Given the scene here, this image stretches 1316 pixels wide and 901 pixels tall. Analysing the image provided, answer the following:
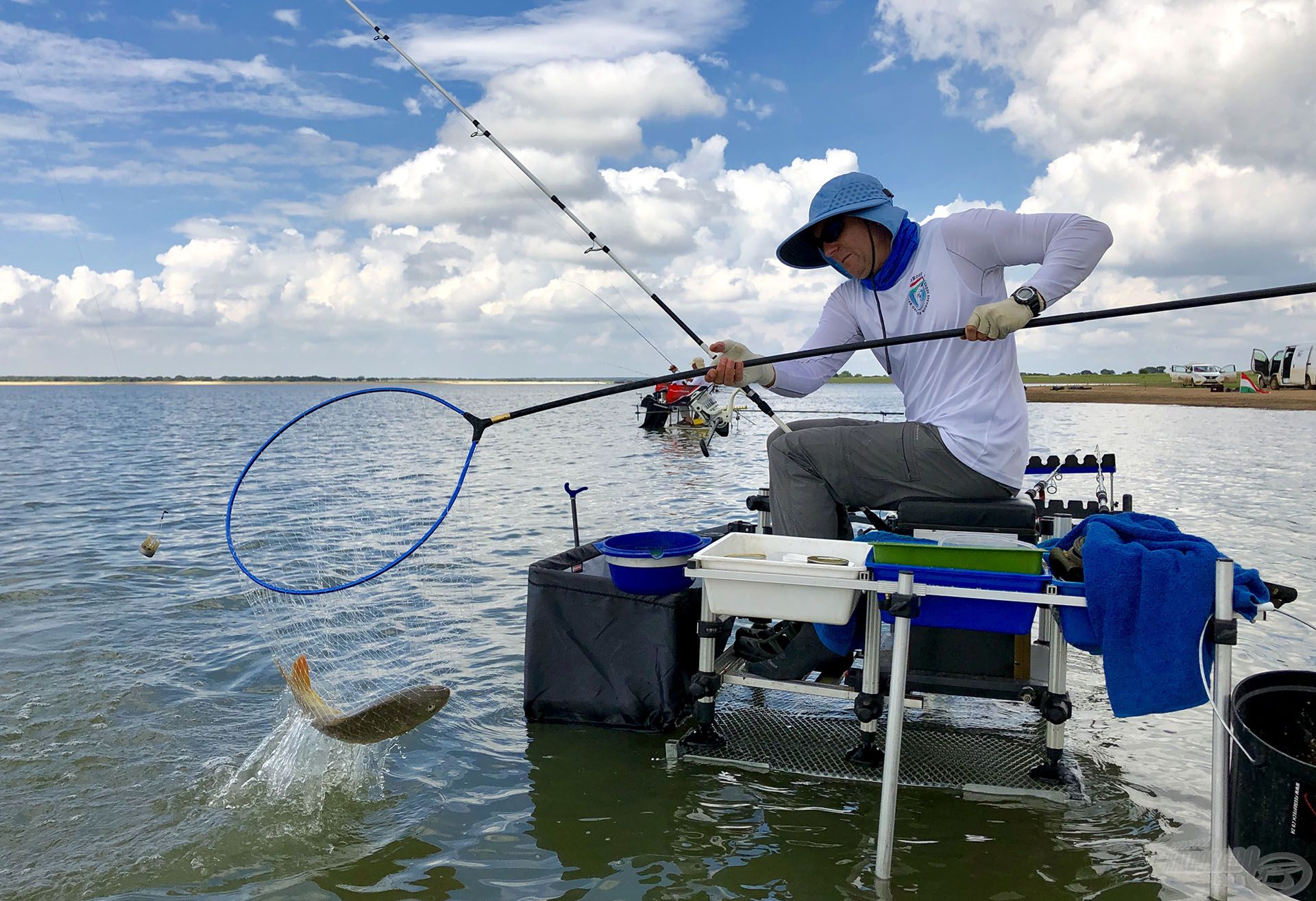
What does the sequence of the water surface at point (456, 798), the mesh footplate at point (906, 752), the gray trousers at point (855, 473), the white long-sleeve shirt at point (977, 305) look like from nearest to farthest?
the water surface at point (456, 798) → the white long-sleeve shirt at point (977, 305) → the mesh footplate at point (906, 752) → the gray trousers at point (855, 473)

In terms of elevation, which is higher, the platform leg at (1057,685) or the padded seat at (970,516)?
the padded seat at (970,516)

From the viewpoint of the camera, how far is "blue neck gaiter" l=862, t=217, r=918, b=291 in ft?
12.2

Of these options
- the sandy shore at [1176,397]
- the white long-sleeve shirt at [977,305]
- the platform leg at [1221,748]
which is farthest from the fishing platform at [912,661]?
the sandy shore at [1176,397]

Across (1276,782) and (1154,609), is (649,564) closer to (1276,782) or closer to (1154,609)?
(1154,609)

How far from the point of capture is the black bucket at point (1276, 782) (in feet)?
7.97

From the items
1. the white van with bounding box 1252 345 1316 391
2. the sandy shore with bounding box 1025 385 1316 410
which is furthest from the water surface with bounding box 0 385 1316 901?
the white van with bounding box 1252 345 1316 391

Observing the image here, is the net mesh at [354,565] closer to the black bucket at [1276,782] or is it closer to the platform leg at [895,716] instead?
the platform leg at [895,716]

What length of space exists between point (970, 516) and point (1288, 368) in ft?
194

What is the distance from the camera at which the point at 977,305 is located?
3621 millimetres

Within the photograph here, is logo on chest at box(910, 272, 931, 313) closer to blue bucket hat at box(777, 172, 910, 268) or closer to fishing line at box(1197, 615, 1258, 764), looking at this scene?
blue bucket hat at box(777, 172, 910, 268)

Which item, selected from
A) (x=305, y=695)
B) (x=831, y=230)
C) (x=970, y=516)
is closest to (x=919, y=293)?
(x=831, y=230)

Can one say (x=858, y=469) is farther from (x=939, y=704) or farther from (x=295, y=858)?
(x=295, y=858)

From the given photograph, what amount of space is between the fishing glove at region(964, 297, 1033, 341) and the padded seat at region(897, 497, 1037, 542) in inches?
28.4

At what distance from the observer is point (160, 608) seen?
6.92m
